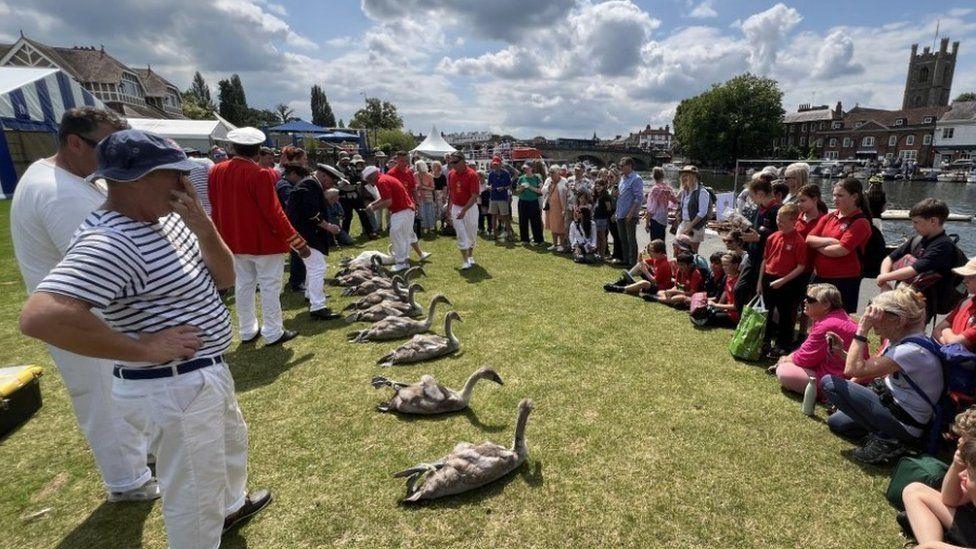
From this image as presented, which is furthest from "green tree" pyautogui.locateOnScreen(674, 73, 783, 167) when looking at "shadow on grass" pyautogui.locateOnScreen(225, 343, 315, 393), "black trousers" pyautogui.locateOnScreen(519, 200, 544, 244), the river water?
"shadow on grass" pyautogui.locateOnScreen(225, 343, 315, 393)

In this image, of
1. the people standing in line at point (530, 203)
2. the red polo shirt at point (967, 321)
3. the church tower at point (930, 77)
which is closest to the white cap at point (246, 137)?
the red polo shirt at point (967, 321)

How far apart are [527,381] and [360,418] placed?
1845 millimetres

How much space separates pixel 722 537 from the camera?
3.07m

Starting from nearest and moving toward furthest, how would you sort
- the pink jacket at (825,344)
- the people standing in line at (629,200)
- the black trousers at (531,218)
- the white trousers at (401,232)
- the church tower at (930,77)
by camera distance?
the pink jacket at (825,344) < the white trousers at (401,232) < the people standing in line at (629,200) < the black trousers at (531,218) < the church tower at (930,77)

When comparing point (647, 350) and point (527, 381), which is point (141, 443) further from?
point (647, 350)

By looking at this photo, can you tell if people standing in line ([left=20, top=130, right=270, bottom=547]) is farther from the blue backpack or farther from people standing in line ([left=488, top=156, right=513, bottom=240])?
people standing in line ([left=488, top=156, right=513, bottom=240])

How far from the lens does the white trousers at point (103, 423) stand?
3.11 m

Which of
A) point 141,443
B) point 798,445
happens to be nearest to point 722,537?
point 798,445

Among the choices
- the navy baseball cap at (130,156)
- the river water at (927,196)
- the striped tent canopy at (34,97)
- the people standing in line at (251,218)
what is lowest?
the river water at (927,196)

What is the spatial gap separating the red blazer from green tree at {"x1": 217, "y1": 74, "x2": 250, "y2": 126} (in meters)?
77.2

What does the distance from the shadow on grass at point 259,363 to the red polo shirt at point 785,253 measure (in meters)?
6.01

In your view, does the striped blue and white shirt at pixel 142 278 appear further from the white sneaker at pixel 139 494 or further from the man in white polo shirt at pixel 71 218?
the white sneaker at pixel 139 494

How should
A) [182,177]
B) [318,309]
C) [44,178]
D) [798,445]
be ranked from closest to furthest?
[182,177], [44,178], [798,445], [318,309]

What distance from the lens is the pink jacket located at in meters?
4.58
